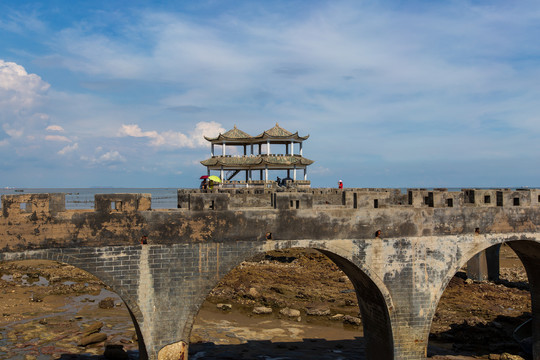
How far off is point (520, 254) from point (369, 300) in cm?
589

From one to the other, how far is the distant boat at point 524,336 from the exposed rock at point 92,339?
16.7 metres

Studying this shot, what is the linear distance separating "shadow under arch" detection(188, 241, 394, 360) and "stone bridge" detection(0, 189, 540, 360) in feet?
0.12

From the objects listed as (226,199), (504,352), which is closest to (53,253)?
(226,199)

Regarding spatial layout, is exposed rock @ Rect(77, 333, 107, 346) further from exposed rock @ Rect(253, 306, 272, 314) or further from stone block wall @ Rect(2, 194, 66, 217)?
stone block wall @ Rect(2, 194, 66, 217)

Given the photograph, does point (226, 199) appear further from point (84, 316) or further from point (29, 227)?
point (84, 316)

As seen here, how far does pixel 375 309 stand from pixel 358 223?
2905mm

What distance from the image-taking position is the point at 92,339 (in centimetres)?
1677

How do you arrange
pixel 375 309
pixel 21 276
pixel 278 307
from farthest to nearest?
pixel 21 276, pixel 278 307, pixel 375 309

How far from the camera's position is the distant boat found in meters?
15.8

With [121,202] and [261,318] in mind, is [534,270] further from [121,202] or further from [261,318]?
[121,202]

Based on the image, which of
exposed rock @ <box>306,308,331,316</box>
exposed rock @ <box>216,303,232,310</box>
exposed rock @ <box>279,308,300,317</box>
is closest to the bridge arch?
exposed rock @ <box>306,308,331,316</box>

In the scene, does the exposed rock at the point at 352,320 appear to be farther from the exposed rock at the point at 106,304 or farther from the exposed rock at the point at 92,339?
the exposed rock at the point at 106,304

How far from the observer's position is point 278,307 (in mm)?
22047

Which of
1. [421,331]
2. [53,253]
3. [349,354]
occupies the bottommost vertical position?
[349,354]
